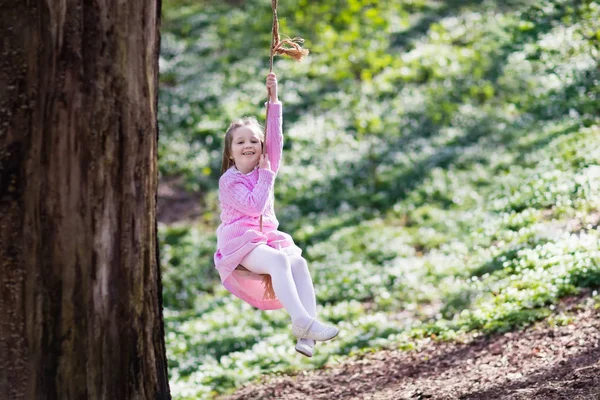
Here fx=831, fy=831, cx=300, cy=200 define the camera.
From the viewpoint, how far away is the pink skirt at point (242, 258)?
485 cm

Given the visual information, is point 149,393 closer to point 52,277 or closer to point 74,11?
point 52,277

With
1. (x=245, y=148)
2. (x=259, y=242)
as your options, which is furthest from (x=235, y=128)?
(x=259, y=242)

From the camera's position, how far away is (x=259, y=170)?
5020 mm

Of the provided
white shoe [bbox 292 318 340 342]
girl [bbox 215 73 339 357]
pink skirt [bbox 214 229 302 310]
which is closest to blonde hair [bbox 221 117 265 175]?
girl [bbox 215 73 339 357]

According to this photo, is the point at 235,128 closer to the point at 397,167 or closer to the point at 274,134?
the point at 274,134

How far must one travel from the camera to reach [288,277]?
15.5 ft

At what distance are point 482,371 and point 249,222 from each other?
2218 mm

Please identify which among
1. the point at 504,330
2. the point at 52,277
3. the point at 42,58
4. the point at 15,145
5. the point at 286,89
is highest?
the point at 286,89

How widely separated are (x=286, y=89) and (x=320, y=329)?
1421 cm

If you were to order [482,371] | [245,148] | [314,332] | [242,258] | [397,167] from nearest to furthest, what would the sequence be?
[314,332]
[242,258]
[245,148]
[482,371]
[397,167]

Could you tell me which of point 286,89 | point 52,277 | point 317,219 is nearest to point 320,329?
point 52,277

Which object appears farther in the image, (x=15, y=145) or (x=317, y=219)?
(x=317, y=219)

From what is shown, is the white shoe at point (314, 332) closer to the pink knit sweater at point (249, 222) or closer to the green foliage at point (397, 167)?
the pink knit sweater at point (249, 222)

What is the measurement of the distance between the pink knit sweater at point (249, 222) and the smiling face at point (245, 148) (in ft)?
0.18
